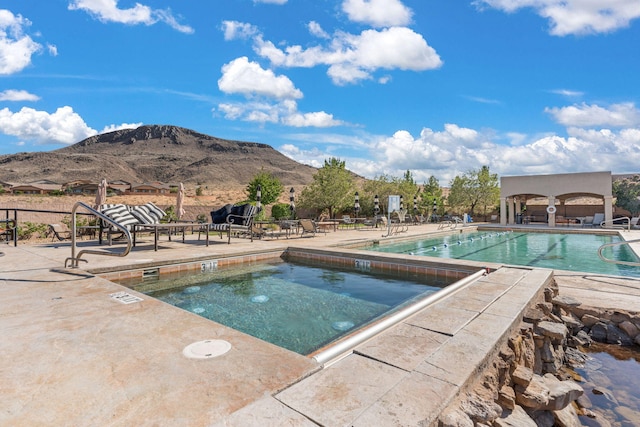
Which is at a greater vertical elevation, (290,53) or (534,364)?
(290,53)

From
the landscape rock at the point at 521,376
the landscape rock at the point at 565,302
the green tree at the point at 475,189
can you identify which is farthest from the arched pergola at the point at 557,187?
the landscape rock at the point at 521,376

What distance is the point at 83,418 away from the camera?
1.49 m

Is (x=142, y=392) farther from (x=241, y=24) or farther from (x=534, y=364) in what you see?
(x=241, y=24)

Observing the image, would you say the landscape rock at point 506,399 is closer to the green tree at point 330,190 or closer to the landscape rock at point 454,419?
the landscape rock at point 454,419

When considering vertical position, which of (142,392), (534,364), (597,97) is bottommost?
(534,364)

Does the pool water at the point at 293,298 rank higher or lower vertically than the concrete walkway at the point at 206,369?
lower

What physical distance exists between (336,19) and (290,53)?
4.16 meters

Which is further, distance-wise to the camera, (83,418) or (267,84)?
(267,84)

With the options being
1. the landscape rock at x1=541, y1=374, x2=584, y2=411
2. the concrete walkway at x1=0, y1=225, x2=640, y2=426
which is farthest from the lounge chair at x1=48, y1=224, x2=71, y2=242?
the landscape rock at x1=541, y1=374, x2=584, y2=411

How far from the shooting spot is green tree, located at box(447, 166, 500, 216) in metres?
27.4

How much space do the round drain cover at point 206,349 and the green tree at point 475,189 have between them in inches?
1122

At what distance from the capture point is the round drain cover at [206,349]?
2.12 m

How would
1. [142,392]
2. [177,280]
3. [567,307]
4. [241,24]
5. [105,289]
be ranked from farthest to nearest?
1. [241,24]
2. [177,280]
3. [567,307]
4. [105,289]
5. [142,392]

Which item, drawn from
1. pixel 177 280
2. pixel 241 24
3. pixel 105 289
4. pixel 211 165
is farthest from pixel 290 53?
pixel 211 165
